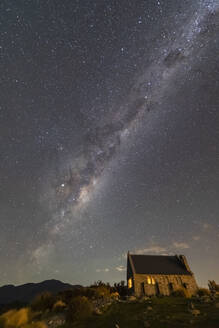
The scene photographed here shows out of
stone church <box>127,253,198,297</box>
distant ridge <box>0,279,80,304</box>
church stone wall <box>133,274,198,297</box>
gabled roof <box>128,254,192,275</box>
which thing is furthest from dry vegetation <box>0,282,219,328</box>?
distant ridge <box>0,279,80,304</box>

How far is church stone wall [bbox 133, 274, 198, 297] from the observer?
31.9m

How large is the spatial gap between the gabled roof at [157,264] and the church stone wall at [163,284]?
909mm

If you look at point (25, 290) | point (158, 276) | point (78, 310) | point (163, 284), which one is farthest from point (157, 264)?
point (25, 290)

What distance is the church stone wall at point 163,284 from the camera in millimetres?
31891

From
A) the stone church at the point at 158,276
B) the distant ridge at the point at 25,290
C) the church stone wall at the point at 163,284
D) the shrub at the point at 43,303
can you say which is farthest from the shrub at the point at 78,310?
the distant ridge at the point at 25,290

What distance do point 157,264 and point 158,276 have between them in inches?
145

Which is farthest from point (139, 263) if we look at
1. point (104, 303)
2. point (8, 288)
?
point (8, 288)

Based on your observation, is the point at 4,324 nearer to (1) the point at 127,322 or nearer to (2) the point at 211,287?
(1) the point at 127,322

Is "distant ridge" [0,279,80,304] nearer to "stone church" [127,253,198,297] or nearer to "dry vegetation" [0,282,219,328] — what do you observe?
"stone church" [127,253,198,297]

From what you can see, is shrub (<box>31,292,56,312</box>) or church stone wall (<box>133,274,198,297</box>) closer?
shrub (<box>31,292,56,312</box>)

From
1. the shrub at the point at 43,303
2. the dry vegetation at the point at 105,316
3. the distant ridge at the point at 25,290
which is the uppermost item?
the distant ridge at the point at 25,290

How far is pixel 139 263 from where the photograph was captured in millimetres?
36969

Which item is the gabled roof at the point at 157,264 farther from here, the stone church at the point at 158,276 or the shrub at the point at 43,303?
the shrub at the point at 43,303

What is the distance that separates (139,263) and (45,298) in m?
24.1
